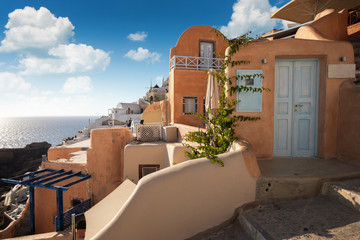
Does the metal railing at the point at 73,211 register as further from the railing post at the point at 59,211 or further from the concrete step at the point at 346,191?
the concrete step at the point at 346,191

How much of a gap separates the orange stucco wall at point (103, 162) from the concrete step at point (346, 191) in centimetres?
Answer: 943

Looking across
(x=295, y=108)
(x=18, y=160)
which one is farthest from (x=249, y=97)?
(x=18, y=160)

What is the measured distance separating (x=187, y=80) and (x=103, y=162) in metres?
7.31

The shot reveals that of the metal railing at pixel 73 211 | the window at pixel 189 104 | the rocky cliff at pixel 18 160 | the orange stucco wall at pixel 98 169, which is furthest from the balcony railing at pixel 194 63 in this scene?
the rocky cliff at pixel 18 160

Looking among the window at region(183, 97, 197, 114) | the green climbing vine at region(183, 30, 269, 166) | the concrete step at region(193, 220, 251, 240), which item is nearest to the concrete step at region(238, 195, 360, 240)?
the concrete step at region(193, 220, 251, 240)

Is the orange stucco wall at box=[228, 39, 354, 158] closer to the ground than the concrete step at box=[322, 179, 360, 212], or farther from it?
farther from it

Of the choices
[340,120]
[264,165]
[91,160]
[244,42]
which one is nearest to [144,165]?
[91,160]

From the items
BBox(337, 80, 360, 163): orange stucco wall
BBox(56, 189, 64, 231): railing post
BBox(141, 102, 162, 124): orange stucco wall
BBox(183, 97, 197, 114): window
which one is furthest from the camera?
BBox(141, 102, 162, 124): orange stucco wall

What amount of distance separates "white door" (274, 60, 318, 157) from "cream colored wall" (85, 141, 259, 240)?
8.29 ft

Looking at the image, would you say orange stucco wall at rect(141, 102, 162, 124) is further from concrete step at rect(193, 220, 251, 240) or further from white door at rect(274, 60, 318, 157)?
concrete step at rect(193, 220, 251, 240)

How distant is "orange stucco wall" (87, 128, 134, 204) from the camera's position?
10430 millimetres

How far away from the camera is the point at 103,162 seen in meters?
10.6

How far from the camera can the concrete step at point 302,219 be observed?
105 inches

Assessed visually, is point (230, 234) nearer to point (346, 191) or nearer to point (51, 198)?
point (346, 191)
